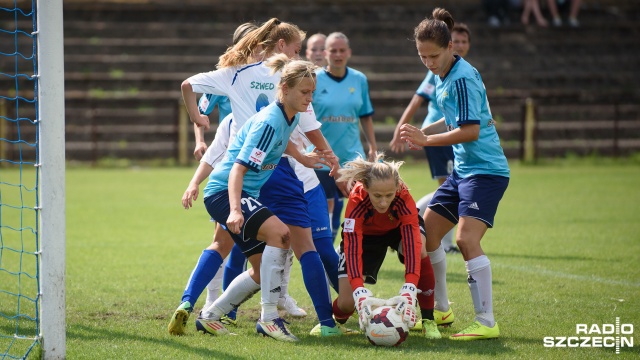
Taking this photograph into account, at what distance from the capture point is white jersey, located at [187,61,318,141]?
18.8 feet

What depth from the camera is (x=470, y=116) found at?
529 centimetres

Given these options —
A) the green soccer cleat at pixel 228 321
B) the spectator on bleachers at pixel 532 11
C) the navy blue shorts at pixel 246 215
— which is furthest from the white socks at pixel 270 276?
the spectator on bleachers at pixel 532 11

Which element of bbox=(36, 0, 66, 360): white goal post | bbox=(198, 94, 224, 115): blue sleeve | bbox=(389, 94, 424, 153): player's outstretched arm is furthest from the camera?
bbox=(389, 94, 424, 153): player's outstretched arm

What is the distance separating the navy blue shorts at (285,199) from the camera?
18.1 ft

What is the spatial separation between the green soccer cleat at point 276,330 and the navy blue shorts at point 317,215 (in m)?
0.84

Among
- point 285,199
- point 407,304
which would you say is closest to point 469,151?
point 407,304

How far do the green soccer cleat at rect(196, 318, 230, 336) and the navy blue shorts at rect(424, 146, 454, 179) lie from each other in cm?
399

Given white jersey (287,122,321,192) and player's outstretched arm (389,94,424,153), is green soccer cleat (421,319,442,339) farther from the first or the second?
player's outstretched arm (389,94,424,153)

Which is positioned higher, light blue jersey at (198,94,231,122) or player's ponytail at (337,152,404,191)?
light blue jersey at (198,94,231,122)

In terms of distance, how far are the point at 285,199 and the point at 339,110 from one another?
2685mm

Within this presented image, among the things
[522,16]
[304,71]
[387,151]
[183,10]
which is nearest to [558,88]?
[522,16]

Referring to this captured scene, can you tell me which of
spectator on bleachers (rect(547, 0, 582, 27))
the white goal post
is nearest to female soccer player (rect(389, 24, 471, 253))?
the white goal post

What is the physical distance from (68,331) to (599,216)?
8.20m

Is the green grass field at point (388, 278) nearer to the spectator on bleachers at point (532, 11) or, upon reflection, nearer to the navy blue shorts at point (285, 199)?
the navy blue shorts at point (285, 199)
